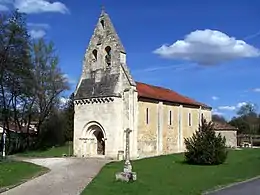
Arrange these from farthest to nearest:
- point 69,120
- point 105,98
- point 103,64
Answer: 1. point 69,120
2. point 103,64
3. point 105,98

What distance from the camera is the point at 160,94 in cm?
5119

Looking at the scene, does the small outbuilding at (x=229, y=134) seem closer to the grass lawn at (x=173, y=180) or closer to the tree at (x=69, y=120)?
the tree at (x=69, y=120)

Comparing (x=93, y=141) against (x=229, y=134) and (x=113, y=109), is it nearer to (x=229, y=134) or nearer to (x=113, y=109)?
(x=113, y=109)

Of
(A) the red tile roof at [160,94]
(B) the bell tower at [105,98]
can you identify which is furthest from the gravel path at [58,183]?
(A) the red tile roof at [160,94]

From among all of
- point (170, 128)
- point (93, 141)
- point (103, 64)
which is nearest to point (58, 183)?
point (93, 141)

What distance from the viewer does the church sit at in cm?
4266

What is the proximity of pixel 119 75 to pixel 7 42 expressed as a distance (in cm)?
1209

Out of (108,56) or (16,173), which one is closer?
(16,173)

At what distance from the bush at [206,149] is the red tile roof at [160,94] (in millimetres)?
10247

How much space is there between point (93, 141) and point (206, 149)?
15.0m

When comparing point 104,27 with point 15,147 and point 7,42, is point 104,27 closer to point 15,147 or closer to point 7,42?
point 7,42

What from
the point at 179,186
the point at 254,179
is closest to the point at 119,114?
the point at 254,179

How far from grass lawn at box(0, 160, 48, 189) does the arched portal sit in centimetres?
1445

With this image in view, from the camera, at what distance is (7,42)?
42.0 m
